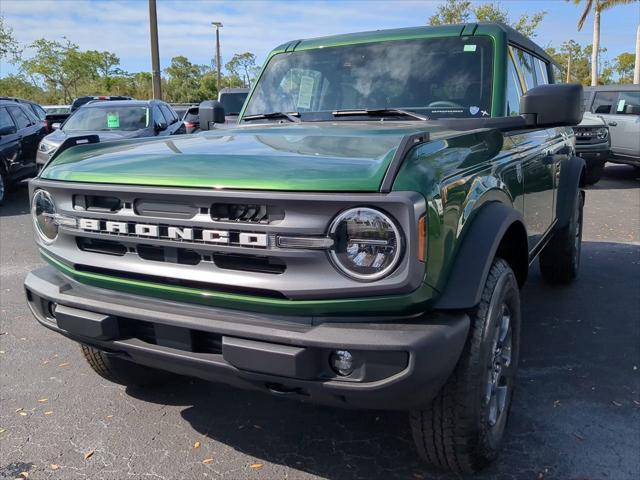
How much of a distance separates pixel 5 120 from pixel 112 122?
2.06 meters

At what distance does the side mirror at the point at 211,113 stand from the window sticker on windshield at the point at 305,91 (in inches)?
33.7

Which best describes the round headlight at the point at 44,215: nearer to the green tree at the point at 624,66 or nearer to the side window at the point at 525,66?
the side window at the point at 525,66

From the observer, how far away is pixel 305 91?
3.74 metres

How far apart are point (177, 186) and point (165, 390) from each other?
5.55 feet

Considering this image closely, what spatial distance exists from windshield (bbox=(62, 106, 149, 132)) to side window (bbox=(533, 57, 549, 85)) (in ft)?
25.1

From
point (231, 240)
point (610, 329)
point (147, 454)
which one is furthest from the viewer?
point (610, 329)

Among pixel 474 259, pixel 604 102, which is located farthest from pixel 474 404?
pixel 604 102

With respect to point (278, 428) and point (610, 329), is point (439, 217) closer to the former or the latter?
point (278, 428)

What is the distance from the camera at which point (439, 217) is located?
6.59 ft

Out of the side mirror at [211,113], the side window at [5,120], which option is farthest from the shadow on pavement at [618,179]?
the side window at [5,120]

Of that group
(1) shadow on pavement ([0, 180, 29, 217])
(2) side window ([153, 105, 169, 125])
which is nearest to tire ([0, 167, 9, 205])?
(1) shadow on pavement ([0, 180, 29, 217])

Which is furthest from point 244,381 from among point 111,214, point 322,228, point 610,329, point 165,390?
point 610,329

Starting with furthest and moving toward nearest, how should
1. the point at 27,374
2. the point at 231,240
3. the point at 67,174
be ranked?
the point at 27,374 → the point at 67,174 → the point at 231,240

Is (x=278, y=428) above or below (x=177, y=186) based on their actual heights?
below
